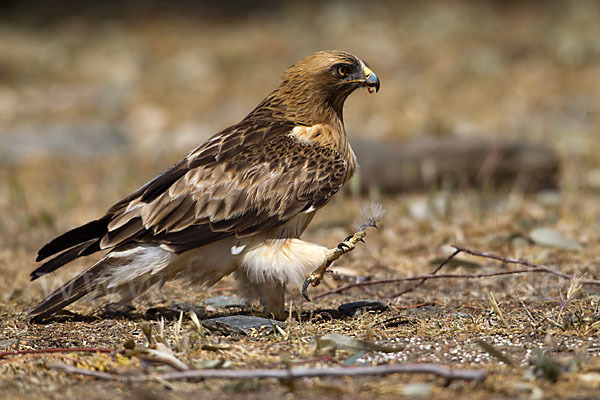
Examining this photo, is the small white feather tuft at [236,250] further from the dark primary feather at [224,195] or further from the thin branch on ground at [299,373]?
the thin branch on ground at [299,373]

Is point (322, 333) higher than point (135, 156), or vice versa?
point (135, 156)

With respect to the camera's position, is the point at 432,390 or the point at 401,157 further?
the point at 401,157

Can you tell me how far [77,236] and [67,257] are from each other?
0.42 ft

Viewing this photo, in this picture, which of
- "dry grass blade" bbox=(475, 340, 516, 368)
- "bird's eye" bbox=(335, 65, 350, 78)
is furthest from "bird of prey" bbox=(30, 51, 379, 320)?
"dry grass blade" bbox=(475, 340, 516, 368)

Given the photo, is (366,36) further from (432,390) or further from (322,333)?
(432,390)

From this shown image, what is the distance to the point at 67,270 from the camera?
617 cm

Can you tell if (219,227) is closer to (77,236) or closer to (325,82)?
(77,236)

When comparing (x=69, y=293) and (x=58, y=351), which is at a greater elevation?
(x=69, y=293)

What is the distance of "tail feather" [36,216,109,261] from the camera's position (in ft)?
14.8

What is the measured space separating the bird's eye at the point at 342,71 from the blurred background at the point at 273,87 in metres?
1.67

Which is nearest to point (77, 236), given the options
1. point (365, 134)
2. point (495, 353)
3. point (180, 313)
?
point (180, 313)

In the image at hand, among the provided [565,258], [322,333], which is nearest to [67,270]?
[322,333]

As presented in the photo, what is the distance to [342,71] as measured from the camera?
507cm

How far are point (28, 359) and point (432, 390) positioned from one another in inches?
70.9
